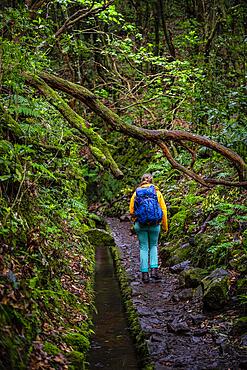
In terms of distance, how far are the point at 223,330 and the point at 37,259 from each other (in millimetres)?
2485

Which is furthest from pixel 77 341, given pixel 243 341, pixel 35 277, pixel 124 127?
pixel 124 127

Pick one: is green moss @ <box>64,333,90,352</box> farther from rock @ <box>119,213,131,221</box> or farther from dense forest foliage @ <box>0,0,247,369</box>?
rock @ <box>119,213,131,221</box>

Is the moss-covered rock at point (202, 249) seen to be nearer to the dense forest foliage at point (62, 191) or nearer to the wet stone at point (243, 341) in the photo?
the dense forest foliage at point (62, 191)

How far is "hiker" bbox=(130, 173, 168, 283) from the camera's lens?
840cm

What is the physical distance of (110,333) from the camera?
6109 mm

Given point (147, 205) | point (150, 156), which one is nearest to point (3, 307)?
point (147, 205)

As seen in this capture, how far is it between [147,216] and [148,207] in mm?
167

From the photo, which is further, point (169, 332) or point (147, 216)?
point (147, 216)

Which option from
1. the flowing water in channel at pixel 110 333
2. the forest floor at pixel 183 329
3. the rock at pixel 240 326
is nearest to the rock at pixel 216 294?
the forest floor at pixel 183 329

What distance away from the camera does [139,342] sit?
225 inches

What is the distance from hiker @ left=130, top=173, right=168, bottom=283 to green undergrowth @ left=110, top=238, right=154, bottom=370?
0.55m

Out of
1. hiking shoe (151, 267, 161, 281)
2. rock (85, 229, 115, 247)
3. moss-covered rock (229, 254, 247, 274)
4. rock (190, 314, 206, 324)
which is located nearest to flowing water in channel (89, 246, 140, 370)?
hiking shoe (151, 267, 161, 281)

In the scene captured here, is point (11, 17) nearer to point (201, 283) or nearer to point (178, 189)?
point (201, 283)

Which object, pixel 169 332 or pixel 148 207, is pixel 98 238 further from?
pixel 169 332
